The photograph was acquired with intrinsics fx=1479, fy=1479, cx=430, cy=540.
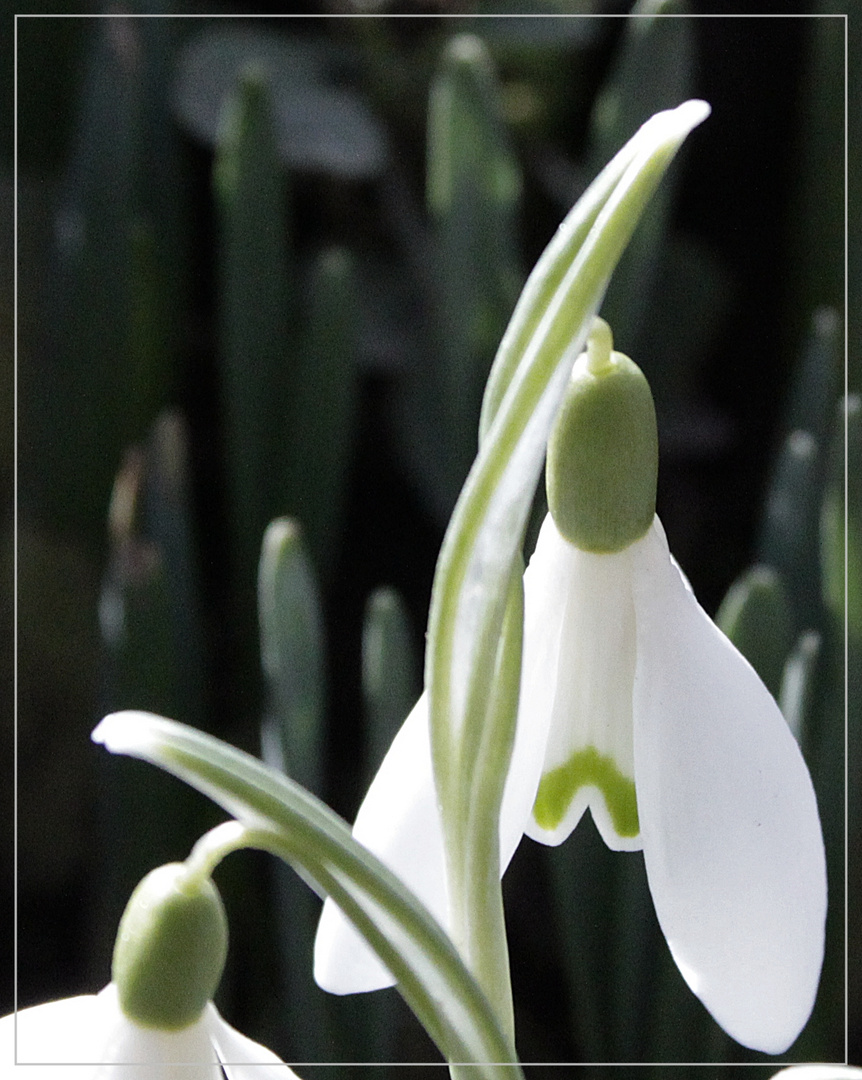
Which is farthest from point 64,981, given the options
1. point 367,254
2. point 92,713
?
point 367,254

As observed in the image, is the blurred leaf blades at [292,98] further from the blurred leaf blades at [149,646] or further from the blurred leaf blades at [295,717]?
the blurred leaf blades at [295,717]

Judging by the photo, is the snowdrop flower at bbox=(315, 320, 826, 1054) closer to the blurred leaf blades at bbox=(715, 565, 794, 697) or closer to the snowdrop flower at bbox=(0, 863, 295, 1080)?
the snowdrop flower at bbox=(0, 863, 295, 1080)

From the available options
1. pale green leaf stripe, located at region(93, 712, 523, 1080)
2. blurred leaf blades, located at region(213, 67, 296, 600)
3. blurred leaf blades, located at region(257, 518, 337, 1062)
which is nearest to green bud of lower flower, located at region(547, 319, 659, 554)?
pale green leaf stripe, located at region(93, 712, 523, 1080)

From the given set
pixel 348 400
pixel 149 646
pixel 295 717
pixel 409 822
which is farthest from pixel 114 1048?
pixel 348 400

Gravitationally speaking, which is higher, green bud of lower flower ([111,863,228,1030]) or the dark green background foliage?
the dark green background foliage

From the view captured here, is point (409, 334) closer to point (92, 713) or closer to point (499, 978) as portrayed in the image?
point (92, 713)

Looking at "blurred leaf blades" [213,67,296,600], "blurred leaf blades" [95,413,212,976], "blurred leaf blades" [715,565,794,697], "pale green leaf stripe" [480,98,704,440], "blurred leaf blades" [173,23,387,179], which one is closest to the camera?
"pale green leaf stripe" [480,98,704,440]
